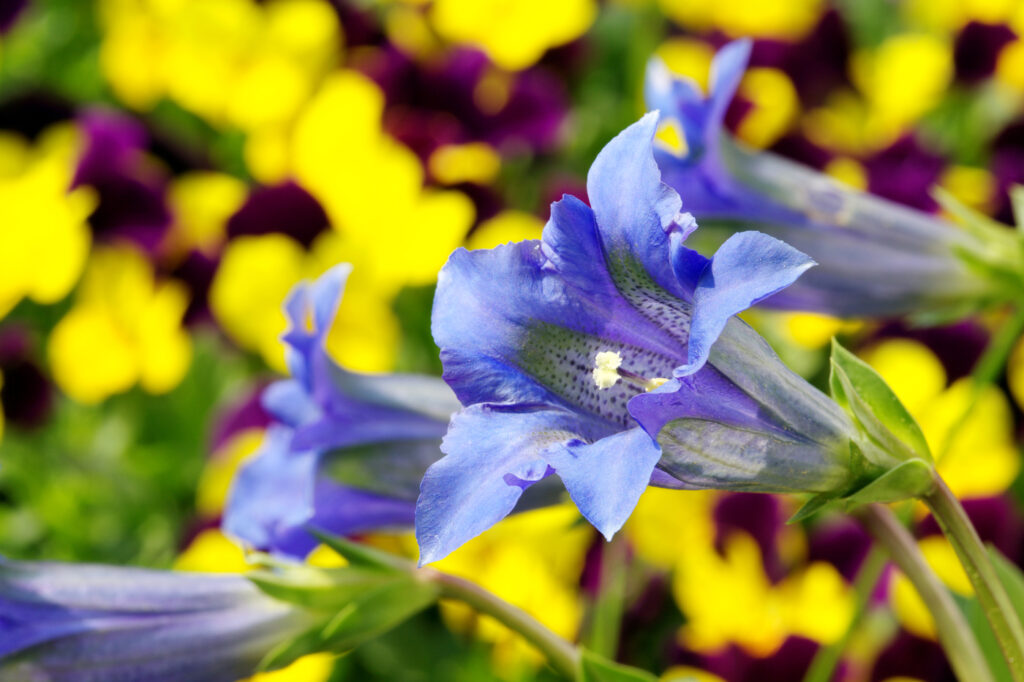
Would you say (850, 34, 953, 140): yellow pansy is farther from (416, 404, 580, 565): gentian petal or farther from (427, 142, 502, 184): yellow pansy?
(416, 404, 580, 565): gentian petal

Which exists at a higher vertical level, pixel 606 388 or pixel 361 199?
pixel 606 388

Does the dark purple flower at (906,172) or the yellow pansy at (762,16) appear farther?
the yellow pansy at (762,16)

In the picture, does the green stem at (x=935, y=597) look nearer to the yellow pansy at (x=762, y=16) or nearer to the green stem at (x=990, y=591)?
the green stem at (x=990, y=591)

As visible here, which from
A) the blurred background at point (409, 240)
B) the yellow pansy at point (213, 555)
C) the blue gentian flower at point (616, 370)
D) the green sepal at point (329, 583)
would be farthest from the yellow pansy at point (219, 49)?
Answer: the blue gentian flower at point (616, 370)

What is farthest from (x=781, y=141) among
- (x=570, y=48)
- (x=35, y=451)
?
(x=35, y=451)

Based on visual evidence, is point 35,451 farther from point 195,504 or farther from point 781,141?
point 781,141

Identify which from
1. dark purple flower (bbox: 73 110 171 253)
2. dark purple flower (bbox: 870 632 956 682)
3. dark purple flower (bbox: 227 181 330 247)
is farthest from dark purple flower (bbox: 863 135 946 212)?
dark purple flower (bbox: 73 110 171 253)
